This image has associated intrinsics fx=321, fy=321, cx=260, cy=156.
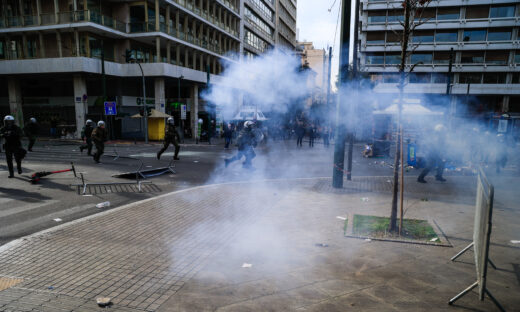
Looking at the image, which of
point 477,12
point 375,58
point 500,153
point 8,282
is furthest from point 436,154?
point 477,12

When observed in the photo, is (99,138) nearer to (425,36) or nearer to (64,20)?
(64,20)

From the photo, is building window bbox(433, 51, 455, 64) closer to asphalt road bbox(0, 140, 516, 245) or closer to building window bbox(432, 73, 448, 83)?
building window bbox(432, 73, 448, 83)

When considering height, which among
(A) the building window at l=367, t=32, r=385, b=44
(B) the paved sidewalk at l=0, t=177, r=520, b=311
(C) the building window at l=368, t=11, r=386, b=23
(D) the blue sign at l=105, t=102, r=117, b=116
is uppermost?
(C) the building window at l=368, t=11, r=386, b=23

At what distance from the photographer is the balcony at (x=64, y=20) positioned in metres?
26.1

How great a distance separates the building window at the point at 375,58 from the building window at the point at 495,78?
12.8 meters

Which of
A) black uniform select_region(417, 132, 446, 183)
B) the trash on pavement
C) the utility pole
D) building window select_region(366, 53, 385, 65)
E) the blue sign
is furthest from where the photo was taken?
building window select_region(366, 53, 385, 65)

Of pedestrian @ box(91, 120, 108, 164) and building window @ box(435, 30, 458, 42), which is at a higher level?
building window @ box(435, 30, 458, 42)

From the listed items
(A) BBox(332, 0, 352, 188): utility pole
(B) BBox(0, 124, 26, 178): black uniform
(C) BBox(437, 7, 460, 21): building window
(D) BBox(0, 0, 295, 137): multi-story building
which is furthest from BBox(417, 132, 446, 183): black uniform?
(C) BBox(437, 7, 460, 21): building window

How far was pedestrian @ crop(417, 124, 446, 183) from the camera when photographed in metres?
10.2

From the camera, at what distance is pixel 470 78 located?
40500mm

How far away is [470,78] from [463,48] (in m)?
3.85

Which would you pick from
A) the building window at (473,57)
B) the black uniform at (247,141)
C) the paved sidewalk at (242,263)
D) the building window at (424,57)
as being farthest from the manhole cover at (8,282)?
the building window at (473,57)

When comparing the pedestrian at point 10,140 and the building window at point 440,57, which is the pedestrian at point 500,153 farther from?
the building window at point 440,57

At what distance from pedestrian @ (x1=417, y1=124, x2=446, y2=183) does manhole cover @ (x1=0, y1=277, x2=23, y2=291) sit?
409 inches
